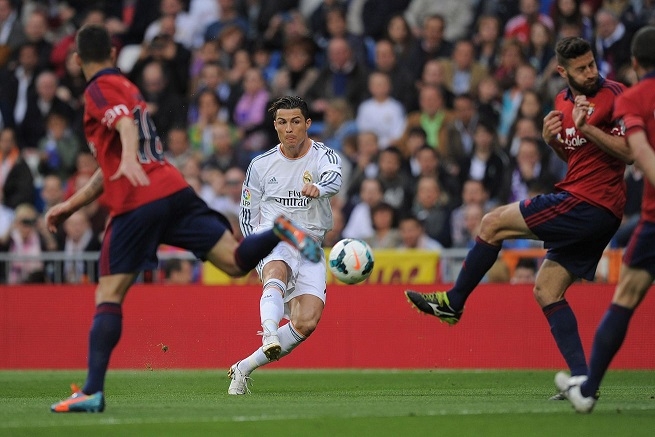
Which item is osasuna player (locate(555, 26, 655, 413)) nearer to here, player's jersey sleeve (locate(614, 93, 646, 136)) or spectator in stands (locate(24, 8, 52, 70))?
player's jersey sleeve (locate(614, 93, 646, 136))

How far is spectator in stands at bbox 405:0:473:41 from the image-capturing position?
19.7m

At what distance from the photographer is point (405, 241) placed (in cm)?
1658

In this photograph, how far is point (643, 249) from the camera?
8.01 metres

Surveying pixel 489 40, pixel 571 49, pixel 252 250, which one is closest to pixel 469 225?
pixel 489 40

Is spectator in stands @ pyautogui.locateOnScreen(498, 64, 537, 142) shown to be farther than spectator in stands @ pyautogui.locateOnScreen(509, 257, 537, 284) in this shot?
Yes

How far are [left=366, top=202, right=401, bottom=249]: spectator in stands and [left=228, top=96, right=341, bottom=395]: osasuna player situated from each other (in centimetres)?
528

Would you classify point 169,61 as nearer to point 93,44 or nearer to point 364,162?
point 364,162

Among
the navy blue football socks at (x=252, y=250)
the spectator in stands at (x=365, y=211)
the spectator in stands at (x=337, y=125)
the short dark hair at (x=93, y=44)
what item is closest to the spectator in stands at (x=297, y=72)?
the spectator in stands at (x=337, y=125)

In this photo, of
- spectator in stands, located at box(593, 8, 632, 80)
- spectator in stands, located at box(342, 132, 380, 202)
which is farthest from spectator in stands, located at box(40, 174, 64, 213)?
spectator in stands, located at box(593, 8, 632, 80)

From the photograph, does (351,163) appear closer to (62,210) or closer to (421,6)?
(421,6)

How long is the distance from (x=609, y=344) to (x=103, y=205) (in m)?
11.4

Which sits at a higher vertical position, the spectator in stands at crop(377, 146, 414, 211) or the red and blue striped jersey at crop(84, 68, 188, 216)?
the red and blue striped jersey at crop(84, 68, 188, 216)

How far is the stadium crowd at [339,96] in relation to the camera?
17156 millimetres

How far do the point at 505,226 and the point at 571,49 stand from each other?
4.79 ft
